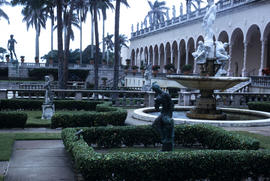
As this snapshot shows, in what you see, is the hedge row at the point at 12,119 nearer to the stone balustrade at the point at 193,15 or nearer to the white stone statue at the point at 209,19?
the white stone statue at the point at 209,19

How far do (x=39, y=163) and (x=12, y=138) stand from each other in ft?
9.55

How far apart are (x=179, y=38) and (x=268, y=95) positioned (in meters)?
29.9

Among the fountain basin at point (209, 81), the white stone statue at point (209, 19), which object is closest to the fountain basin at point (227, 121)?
the fountain basin at point (209, 81)

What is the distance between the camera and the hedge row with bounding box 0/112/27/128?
12.5 metres

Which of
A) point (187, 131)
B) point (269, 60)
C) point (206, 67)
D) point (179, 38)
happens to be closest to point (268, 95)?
point (206, 67)

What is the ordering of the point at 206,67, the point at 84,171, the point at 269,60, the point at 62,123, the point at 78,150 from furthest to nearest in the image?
1. the point at 269,60
2. the point at 206,67
3. the point at 62,123
4. the point at 78,150
5. the point at 84,171

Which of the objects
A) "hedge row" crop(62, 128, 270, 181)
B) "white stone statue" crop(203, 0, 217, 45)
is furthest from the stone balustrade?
"hedge row" crop(62, 128, 270, 181)

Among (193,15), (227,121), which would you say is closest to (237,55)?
(193,15)

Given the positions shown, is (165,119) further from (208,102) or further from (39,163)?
(208,102)

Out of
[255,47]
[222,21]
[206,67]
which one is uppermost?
[222,21]

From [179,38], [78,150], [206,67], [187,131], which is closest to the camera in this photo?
[78,150]

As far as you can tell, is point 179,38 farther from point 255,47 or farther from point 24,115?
point 24,115

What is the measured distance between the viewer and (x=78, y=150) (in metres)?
6.60

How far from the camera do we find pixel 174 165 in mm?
6059
